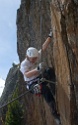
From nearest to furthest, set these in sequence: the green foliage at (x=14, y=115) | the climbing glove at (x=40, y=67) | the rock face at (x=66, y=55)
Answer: the rock face at (x=66, y=55)
the climbing glove at (x=40, y=67)
the green foliage at (x=14, y=115)

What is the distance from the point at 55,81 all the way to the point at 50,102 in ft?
2.49

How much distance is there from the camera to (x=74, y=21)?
8.63 meters

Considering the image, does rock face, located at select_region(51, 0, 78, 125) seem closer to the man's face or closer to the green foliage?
the man's face

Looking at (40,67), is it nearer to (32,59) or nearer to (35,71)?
(35,71)

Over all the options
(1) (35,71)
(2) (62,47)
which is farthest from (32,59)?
(2) (62,47)

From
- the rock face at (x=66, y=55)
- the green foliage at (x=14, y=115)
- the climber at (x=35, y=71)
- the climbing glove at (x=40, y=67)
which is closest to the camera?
the rock face at (x=66, y=55)

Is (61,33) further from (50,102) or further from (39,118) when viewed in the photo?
(39,118)

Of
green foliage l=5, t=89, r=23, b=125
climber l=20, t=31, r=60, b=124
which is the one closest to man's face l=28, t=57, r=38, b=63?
climber l=20, t=31, r=60, b=124

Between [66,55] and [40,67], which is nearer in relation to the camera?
[66,55]

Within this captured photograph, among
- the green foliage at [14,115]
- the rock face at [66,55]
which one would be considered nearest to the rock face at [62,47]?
the rock face at [66,55]

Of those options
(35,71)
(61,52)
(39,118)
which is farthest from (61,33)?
(39,118)

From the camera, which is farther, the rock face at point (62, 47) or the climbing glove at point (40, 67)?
the climbing glove at point (40, 67)

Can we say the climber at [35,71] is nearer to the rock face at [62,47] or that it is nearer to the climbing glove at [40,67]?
the climbing glove at [40,67]

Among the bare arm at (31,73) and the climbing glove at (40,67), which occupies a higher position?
the climbing glove at (40,67)
